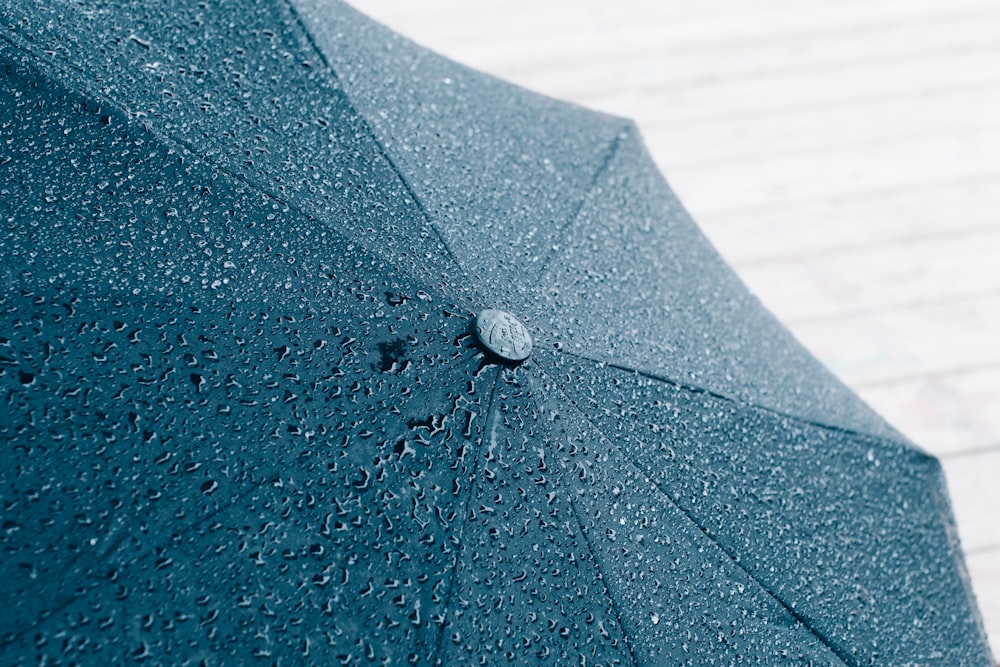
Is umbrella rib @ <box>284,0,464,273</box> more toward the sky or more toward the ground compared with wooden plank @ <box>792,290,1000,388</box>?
more toward the ground

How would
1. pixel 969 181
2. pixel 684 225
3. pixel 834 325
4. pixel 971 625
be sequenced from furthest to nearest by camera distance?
pixel 969 181 < pixel 834 325 < pixel 684 225 < pixel 971 625

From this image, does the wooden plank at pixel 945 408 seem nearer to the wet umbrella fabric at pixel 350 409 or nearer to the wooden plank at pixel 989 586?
the wooden plank at pixel 989 586

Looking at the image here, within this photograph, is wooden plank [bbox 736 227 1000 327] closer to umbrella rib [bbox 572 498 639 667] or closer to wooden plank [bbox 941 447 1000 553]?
wooden plank [bbox 941 447 1000 553]

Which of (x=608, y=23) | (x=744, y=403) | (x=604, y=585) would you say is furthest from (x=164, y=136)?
(x=608, y=23)

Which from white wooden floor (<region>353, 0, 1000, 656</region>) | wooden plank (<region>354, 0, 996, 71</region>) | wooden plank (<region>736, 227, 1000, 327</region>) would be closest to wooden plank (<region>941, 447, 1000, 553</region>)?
white wooden floor (<region>353, 0, 1000, 656</region>)

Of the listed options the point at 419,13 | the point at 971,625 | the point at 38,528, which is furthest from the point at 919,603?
the point at 419,13

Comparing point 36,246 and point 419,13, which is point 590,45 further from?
point 36,246

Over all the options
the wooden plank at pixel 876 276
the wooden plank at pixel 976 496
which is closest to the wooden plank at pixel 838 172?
the wooden plank at pixel 876 276
